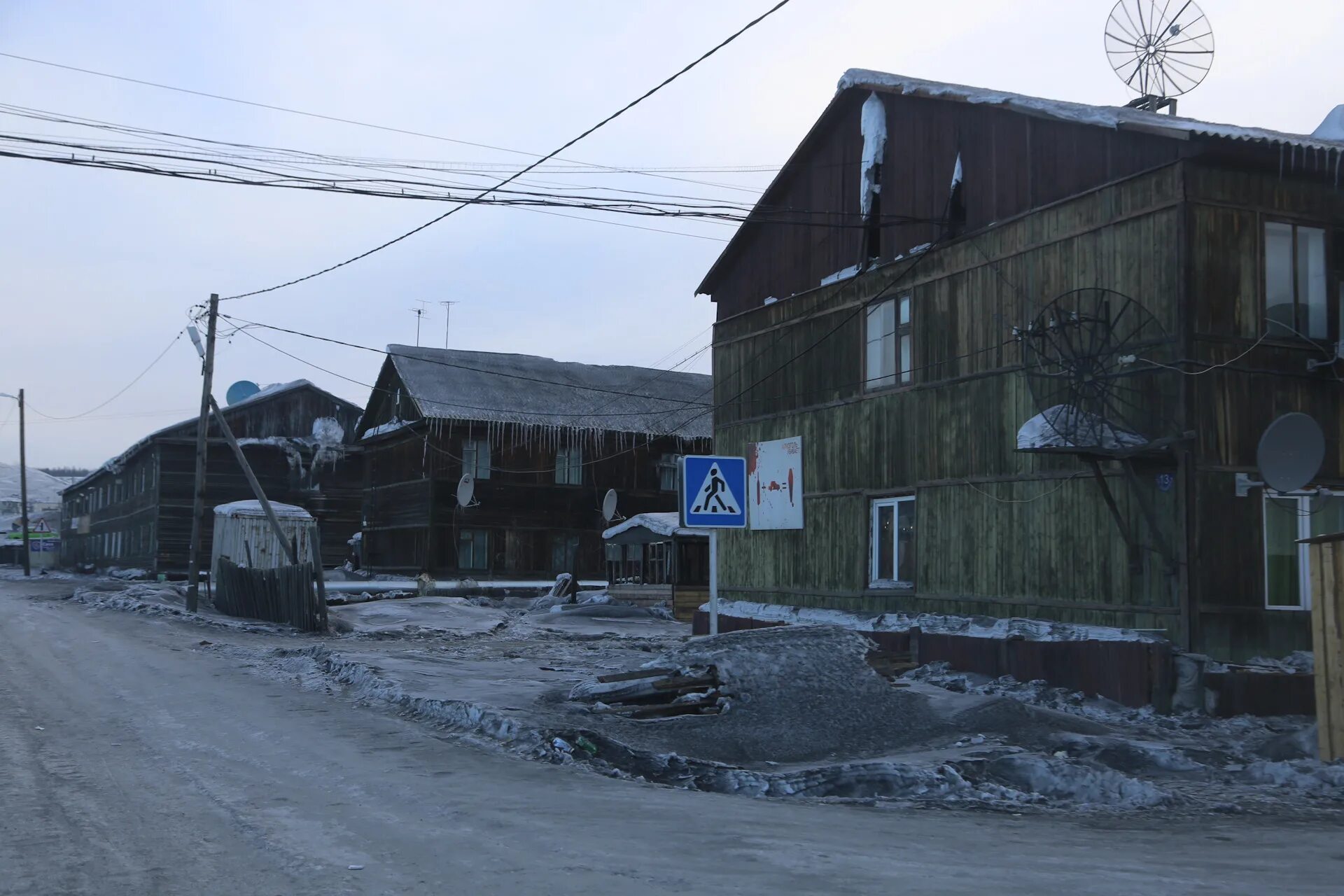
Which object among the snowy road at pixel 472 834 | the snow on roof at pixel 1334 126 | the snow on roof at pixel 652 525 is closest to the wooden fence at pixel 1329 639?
the snowy road at pixel 472 834

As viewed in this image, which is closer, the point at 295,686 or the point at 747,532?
the point at 295,686

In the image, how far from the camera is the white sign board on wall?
21391mm

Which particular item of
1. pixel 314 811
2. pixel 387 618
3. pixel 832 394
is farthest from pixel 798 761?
pixel 387 618

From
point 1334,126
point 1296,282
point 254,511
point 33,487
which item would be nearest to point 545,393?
point 254,511

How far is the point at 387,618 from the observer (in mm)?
29922

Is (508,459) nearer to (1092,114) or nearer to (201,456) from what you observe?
(201,456)

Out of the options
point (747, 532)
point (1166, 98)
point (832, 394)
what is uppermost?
point (1166, 98)

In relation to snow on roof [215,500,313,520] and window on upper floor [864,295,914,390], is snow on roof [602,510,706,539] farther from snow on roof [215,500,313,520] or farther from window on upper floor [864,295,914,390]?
window on upper floor [864,295,914,390]

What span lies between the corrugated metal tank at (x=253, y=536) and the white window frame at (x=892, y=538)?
1611 centimetres

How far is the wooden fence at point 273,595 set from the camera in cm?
2603

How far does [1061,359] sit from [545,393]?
1373 inches

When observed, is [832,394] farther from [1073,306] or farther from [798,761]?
[798,761]

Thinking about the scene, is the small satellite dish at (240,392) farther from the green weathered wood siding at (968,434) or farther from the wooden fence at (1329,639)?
the wooden fence at (1329,639)

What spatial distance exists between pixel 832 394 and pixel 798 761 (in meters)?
10.7
